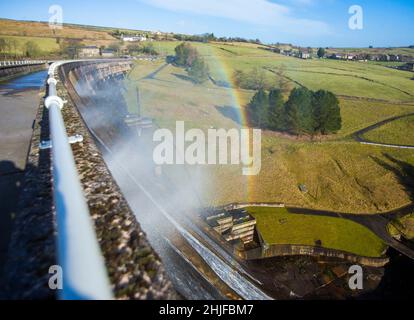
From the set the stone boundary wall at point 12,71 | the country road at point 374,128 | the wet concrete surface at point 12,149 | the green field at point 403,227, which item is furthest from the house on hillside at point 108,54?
the green field at point 403,227

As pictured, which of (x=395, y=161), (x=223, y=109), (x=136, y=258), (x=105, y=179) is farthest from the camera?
(x=223, y=109)

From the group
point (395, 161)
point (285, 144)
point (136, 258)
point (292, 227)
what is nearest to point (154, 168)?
point (292, 227)

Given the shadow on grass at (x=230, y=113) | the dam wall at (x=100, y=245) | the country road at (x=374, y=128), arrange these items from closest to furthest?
the dam wall at (x=100, y=245) → the country road at (x=374, y=128) → the shadow on grass at (x=230, y=113)

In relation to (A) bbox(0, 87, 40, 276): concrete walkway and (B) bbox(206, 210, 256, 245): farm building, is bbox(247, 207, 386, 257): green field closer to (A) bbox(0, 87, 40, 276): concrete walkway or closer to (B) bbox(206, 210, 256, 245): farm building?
(B) bbox(206, 210, 256, 245): farm building

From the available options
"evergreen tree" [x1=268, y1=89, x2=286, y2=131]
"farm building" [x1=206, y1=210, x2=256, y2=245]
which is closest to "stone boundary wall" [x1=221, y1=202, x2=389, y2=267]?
"farm building" [x1=206, y1=210, x2=256, y2=245]

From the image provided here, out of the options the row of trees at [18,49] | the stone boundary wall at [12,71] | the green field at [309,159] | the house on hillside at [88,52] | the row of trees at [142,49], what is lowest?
the green field at [309,159]

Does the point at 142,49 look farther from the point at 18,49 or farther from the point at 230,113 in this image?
the point at 230,113

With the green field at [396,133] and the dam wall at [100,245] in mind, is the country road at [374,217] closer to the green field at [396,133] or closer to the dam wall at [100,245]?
the green field at [396,133]
